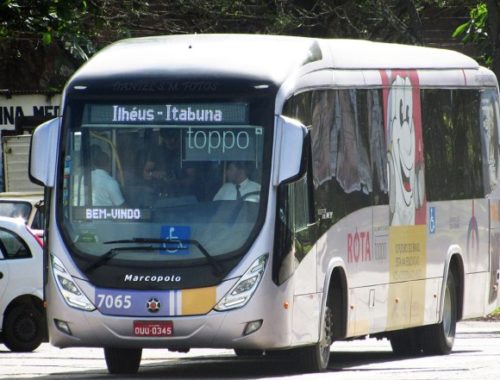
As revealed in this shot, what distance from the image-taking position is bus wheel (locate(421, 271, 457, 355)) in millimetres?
17734

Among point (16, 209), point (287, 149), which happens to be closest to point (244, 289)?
point (287, 149)

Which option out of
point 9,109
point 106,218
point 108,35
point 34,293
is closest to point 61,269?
point 106,218

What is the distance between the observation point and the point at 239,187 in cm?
1364

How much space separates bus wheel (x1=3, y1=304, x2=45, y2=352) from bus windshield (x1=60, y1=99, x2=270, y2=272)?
220 inches

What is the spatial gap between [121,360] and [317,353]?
184 centimetres

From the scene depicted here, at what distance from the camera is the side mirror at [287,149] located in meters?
13.4

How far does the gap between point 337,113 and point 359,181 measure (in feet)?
2.63

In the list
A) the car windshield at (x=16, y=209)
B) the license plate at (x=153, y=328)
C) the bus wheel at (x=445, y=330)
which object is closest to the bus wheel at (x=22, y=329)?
the car windshield at (x=16, y=209)

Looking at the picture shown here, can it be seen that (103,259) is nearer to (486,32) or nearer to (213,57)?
(213,57)

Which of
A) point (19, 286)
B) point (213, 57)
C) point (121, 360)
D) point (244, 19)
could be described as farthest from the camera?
point (244, 19)

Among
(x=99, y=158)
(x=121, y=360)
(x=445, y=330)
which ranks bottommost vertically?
(x=445, y=330)

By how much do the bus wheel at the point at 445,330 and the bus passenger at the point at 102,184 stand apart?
5145 mm

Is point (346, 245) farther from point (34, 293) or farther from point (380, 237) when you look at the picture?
point (34, 293)

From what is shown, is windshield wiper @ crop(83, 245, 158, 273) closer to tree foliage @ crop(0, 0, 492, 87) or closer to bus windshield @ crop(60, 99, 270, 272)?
bus windshield @ crop(60, 99, 270, 272)
